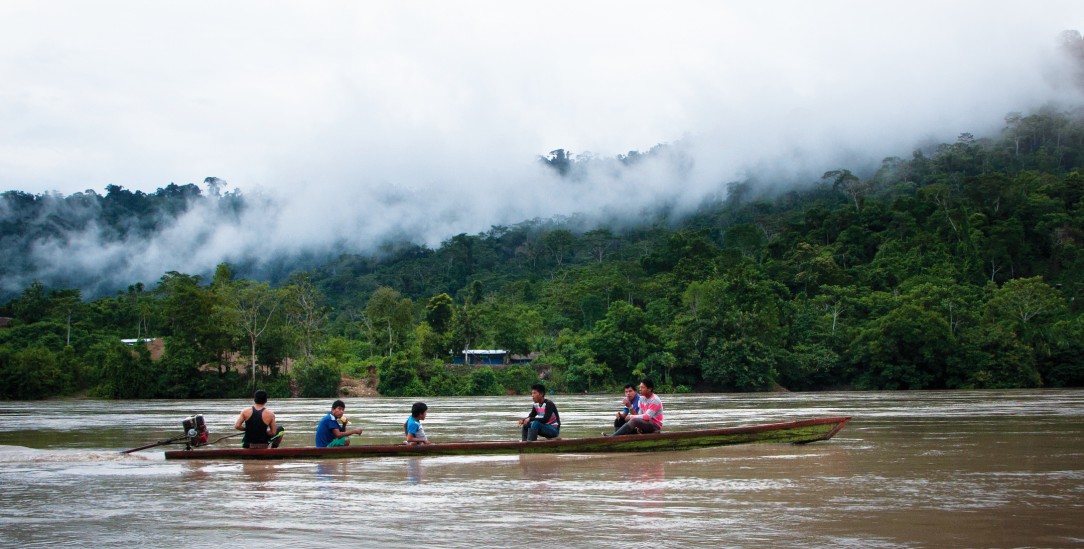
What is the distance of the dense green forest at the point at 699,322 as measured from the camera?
5412cm

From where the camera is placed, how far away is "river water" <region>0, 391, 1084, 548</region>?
25.3 feet

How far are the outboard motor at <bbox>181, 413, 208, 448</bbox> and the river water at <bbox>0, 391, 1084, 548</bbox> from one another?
33.7 inches

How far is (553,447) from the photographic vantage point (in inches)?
541

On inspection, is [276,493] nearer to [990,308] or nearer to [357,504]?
[357,504]

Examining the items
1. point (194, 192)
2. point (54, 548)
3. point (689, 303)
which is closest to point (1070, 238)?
point (689, 303)

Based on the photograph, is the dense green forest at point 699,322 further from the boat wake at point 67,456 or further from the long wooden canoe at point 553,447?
the boat wake at point 67,456

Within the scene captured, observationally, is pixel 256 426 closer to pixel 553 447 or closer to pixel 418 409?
pixel 418 409

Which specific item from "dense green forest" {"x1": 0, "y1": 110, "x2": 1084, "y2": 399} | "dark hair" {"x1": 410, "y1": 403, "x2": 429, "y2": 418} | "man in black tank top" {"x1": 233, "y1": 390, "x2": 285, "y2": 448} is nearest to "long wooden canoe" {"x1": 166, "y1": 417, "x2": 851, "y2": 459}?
"man in black tank top" {"x1": 233, "y1": 390, "x2": 285, "y2": 448}

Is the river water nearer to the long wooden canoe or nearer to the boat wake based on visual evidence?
the boat wake

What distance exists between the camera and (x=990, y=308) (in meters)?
55.8

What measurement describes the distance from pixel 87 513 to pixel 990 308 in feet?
185

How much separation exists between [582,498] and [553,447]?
13.3 feet

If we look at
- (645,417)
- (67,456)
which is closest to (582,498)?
(645,417)

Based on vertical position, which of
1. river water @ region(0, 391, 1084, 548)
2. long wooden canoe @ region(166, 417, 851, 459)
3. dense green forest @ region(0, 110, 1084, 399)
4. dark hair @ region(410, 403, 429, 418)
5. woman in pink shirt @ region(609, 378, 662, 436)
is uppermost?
dense green forest @ region(0, 110, 1084, 399)
